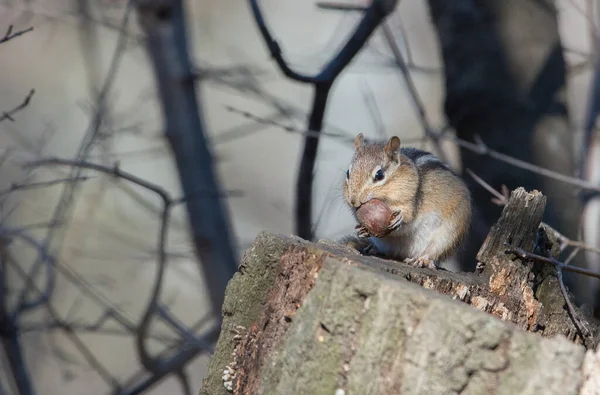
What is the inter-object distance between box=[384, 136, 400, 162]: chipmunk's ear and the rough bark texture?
0.75 metres

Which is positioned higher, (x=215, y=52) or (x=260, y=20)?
(x=215, y=52)

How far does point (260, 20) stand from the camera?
3.01 metres

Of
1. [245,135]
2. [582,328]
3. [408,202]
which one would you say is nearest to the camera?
[582,328]

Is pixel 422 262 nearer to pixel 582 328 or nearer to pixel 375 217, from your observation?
pixel 375 217

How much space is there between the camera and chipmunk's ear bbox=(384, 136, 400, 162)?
10.2ft

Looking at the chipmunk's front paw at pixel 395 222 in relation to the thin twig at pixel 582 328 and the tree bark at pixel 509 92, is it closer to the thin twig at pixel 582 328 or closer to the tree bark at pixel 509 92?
the thin twig at pixel 582 328

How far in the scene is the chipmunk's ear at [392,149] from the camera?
3109 mm

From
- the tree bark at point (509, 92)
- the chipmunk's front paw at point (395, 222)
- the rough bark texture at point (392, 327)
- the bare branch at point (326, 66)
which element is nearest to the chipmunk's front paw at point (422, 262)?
the chipmunk's front paw at point (395, 222)

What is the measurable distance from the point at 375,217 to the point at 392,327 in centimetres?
115

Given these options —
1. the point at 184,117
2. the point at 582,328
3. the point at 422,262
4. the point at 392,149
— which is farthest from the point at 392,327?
the point at 184,117

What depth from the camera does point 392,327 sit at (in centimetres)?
167

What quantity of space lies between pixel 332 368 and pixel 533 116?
255 centimetres

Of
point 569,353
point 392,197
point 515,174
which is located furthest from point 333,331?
point 515,174

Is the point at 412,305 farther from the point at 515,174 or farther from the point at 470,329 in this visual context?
the point at 515,174
